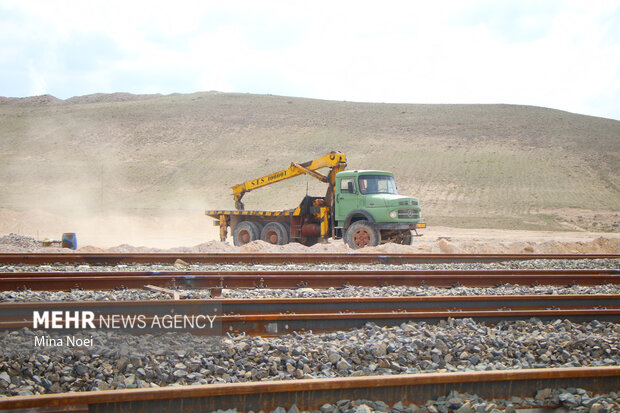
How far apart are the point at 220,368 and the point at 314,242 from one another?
14.6 m

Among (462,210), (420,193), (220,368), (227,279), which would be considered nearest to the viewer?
(220,368)

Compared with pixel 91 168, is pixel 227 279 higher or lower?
lower

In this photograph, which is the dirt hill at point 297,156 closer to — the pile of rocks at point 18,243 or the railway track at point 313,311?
the pile of rocks at point 18,243

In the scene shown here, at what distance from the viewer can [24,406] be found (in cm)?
401

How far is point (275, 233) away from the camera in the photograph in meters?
20.0

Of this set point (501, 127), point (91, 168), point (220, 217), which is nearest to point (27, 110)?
point (91, 168)

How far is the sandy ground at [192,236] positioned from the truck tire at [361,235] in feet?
1.17

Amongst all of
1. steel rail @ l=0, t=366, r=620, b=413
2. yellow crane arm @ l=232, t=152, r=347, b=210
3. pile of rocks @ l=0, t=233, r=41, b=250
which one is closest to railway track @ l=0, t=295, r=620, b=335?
steel rail @ l=0, t=366, r=620, b=413

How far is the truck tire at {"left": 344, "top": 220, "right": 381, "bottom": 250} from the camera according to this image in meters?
17.5

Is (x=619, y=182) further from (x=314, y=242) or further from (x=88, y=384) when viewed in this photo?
(x=88, y=384)

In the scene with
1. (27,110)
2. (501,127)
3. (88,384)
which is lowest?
(88,384)

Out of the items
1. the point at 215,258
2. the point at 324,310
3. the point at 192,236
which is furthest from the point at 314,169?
the point at 324,310

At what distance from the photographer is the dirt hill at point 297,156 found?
43.8 m

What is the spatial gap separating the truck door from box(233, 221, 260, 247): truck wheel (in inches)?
139
